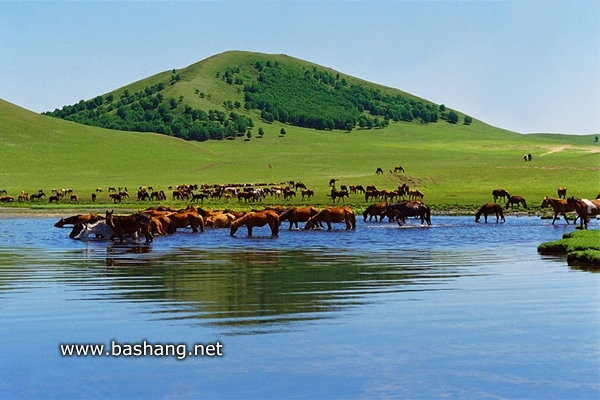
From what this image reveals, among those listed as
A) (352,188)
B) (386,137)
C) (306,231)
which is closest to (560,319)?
(306,231)

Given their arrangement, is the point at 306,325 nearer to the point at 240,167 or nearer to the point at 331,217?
the point at 331,217

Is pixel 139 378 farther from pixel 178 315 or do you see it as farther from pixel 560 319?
pixel 560 319

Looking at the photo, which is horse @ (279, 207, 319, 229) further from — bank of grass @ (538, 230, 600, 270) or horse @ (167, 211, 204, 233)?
bank of grass @ (538, 230, 600, 270)

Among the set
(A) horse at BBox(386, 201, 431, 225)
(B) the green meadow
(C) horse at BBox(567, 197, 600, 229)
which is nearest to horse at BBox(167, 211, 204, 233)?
(A) horse at BBox(386, 201, 431, 225)

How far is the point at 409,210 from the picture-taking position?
37.2 meters

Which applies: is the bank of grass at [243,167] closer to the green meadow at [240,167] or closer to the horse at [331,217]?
the green meadow at [240,167]

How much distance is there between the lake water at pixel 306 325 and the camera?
826cm

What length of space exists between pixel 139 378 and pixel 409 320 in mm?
4162

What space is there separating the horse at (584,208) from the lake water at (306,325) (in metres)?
11.9

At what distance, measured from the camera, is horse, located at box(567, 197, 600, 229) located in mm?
32281

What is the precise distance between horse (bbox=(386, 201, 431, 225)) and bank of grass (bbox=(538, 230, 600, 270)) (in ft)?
40.4

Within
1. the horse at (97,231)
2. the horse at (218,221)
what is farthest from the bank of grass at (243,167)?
the horse at (97,231)

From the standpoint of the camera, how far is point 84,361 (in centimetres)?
918

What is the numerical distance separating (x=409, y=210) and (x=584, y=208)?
7638 mm
